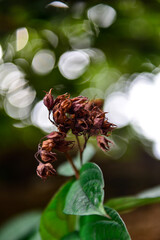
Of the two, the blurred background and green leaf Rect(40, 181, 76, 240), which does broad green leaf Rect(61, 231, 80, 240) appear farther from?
the blurred background

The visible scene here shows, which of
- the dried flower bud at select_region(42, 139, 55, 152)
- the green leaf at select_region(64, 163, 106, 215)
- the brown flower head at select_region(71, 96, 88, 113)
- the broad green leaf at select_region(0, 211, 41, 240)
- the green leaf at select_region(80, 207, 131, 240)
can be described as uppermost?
the brown flower head at select_region(71, 96, 88, 113)

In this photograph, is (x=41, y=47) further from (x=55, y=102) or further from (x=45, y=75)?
(x=55, y=102)

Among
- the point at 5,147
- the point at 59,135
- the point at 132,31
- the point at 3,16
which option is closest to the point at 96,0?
the point at 132,31

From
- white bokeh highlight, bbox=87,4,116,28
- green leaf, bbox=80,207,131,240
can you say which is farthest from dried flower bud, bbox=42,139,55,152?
white bokeh highlight, bbox=87,4,116,28

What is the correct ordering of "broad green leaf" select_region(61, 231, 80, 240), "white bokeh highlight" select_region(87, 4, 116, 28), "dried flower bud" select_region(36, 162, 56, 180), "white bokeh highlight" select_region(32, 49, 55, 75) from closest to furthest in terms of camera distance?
"dried flower bud" select_region(36, 162, 56, 180) < "broad green leaf" select_region(61, 231, 80, 240) < "white bokeh highlight" select_region(87, 4, 116, 28) < "white bokeh highlight" select_region(32, 49, 55, 75)

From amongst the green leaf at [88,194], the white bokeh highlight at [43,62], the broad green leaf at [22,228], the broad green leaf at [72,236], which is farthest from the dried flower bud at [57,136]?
the white bokeh highlight at [43,62]

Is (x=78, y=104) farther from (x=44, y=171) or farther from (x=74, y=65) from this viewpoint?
(x=74, y=65)

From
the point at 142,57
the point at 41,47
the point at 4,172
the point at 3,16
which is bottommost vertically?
the point at 4,172
